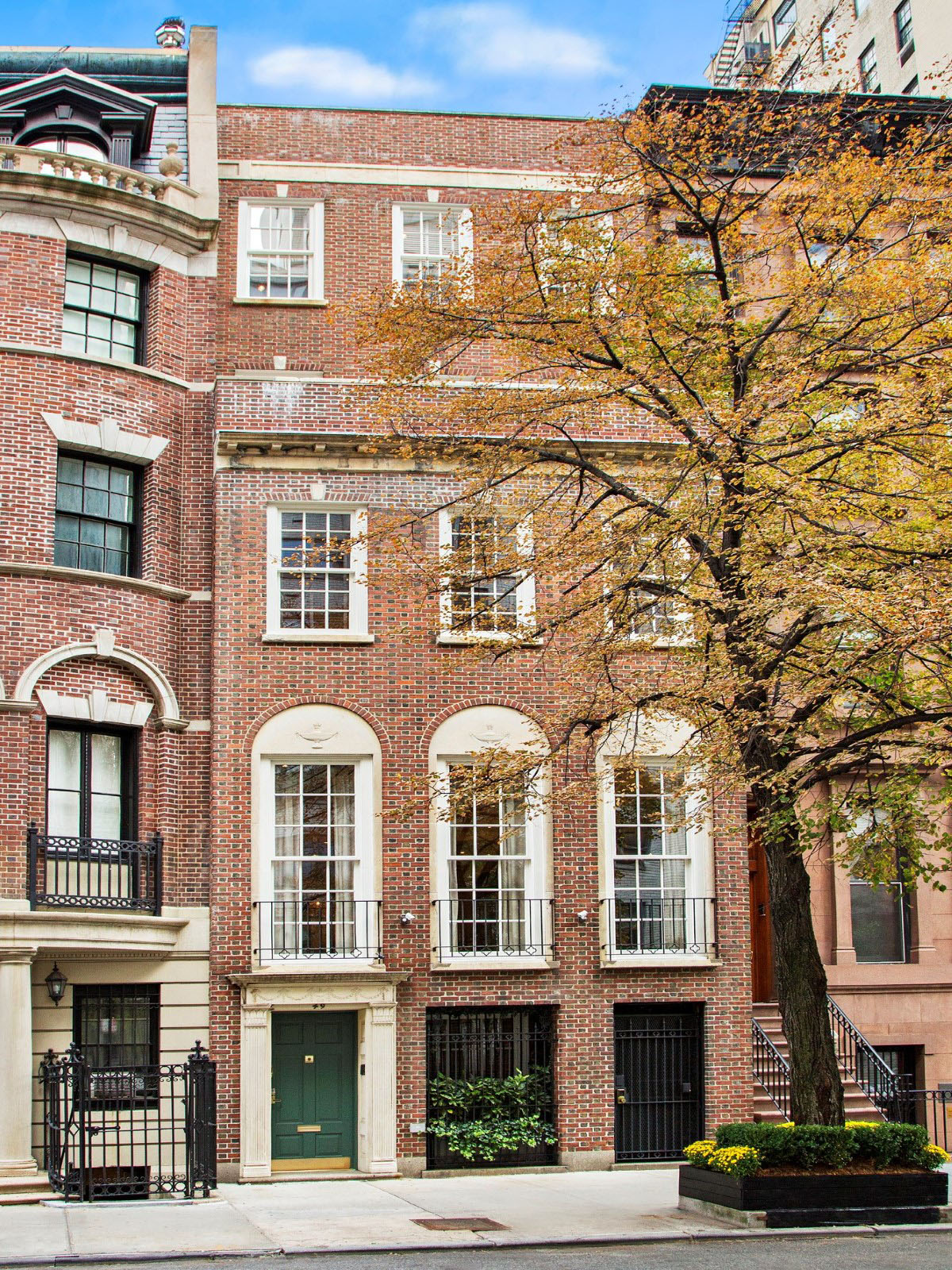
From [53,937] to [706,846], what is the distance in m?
9.19

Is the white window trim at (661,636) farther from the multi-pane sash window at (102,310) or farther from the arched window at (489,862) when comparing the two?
the multi-pane sash window at (102,310)

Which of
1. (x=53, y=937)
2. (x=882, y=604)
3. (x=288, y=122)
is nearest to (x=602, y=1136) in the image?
(x=53, y=937)

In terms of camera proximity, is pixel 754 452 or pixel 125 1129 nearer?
pixel 754 452

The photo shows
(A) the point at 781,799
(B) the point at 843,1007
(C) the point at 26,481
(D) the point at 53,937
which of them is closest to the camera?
(A) the point at 781,799

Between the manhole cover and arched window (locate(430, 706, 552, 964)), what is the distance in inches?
190

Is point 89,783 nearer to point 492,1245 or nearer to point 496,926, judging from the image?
point 496,926

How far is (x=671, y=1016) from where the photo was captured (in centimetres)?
2170

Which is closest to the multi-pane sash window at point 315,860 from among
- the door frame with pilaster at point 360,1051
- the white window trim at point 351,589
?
the door frame with pilaster at point 360,1051

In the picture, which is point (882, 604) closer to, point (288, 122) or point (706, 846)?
point (706, 846)

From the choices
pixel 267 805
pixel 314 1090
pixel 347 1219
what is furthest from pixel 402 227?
pixel 347 1219

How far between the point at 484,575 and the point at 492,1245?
7.30 metres

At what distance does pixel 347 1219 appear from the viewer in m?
16.2

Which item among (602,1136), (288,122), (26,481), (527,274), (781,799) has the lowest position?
(602,1136)

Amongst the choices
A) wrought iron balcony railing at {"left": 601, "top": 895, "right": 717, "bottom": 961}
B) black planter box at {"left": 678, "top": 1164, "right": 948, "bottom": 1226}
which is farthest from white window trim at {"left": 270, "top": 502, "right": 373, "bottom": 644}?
black planter box at {"left": 678, "top": 1164, "right": 948, "bottom": 1226}
